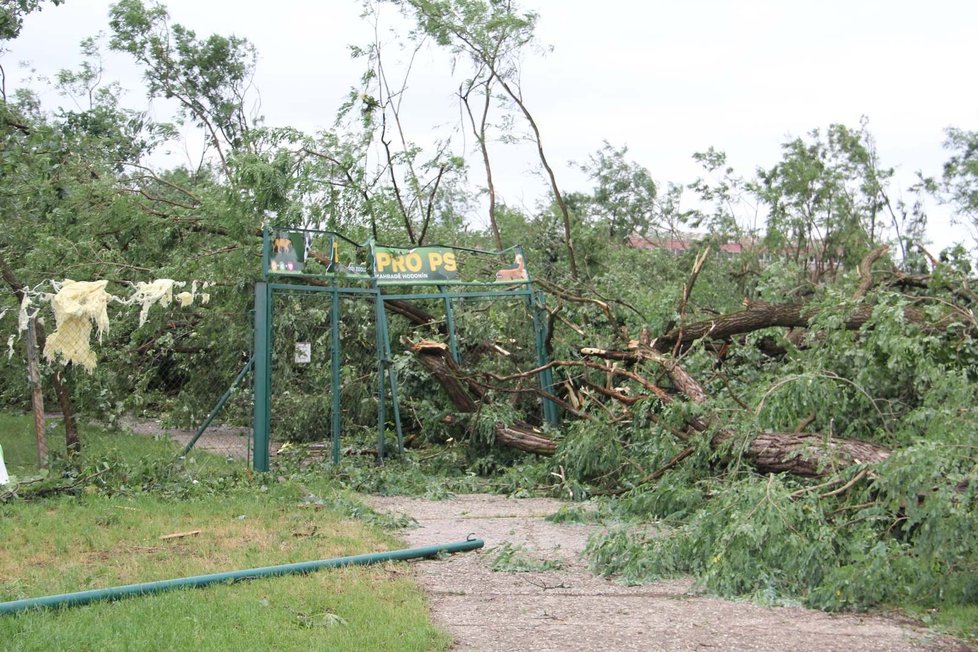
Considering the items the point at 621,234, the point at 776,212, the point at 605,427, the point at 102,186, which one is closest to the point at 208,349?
the point at 102,186

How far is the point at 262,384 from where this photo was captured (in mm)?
→ 8672

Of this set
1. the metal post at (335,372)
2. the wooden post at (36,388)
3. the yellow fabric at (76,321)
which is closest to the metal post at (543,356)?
the metal post at (335,372)

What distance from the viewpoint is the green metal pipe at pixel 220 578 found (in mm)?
4426

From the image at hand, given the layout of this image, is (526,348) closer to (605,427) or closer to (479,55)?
(605,427)

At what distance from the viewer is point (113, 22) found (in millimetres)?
20234

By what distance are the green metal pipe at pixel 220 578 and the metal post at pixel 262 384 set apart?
3.15 meters

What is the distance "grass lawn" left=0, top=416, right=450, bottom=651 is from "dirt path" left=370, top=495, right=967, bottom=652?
251 millimetres

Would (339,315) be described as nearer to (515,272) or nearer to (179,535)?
(515,272)

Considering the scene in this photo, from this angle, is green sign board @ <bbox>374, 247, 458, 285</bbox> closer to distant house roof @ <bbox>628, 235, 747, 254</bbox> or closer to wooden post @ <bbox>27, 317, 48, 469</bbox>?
wooden post @ <bbox>27, 317, 48, 469</bbox>

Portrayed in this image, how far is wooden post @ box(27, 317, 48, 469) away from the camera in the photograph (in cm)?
763

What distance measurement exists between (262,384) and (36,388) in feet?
5.92

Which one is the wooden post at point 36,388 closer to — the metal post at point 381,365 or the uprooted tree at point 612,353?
the uprooted tree at point 612,353

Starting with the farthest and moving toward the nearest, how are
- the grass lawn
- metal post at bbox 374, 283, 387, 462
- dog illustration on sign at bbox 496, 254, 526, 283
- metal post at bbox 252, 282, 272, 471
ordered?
1. dog illustration on sign at bbox 496, 254, 526, 283
2. metal post at bbox 374, 283, 387, 462
3. metal post at bbox 252, 282, 272, 471
4. the grass lawn

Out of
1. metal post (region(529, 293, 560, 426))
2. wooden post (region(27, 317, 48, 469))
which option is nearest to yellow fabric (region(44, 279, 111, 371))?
wooden post (region(27, 317, 48, 469))
